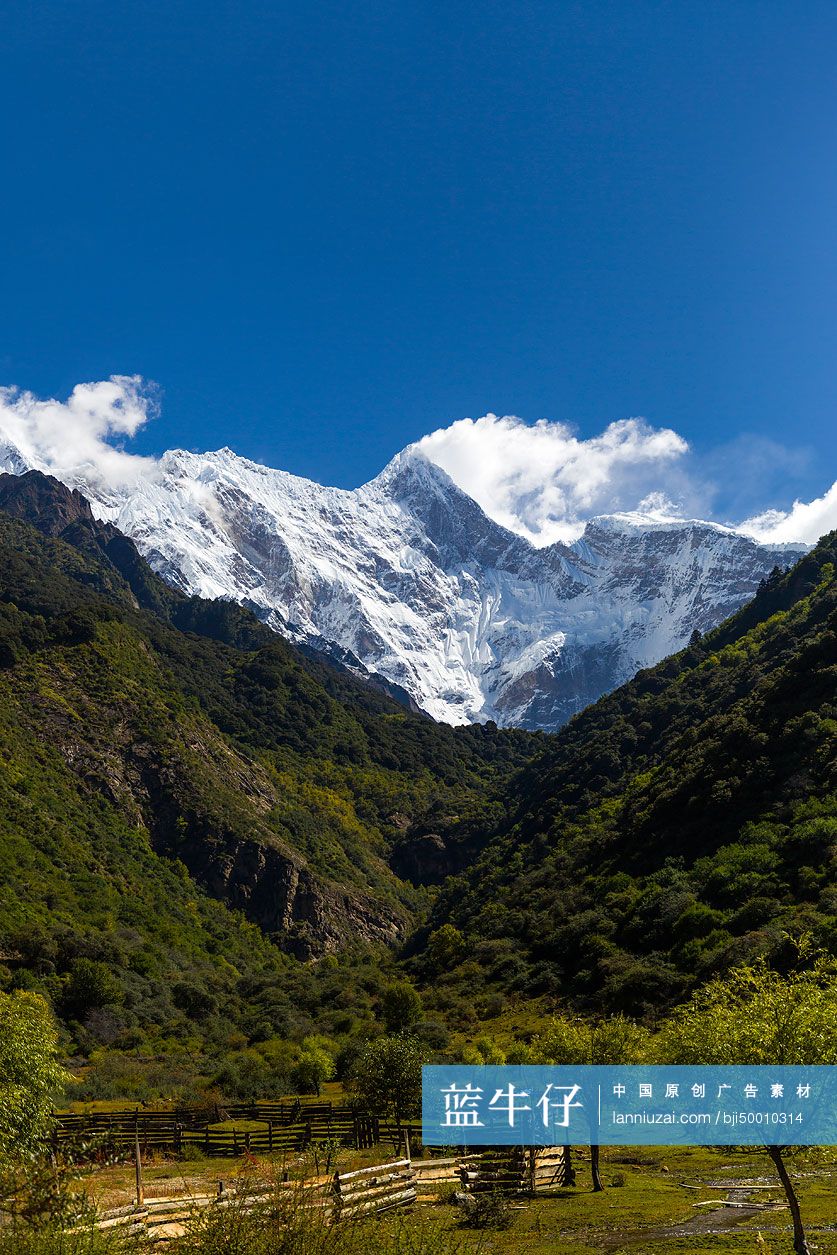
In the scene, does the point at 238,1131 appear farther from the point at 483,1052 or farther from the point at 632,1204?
the point at 632,1204

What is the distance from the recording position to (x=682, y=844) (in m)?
87.4

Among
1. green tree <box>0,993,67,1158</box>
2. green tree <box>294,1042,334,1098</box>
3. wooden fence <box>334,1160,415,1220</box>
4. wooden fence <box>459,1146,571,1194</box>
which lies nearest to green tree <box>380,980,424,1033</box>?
green tree <box>294,1042,334,1098</box>

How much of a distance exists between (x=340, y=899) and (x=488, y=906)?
38.7 meters

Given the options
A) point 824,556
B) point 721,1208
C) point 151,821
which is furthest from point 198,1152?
point 824,556

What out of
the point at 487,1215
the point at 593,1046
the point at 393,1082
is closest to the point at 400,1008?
the point at 393,1082

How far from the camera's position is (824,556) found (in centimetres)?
14162

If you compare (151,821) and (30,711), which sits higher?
(30,711)

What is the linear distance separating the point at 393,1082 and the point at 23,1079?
68.0 ft

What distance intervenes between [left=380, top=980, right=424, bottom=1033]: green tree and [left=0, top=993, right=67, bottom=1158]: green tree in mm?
53365

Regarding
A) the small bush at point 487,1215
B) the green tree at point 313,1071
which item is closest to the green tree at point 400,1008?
the green tree at point 313,1071

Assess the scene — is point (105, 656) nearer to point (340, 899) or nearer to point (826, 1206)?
point (340, 899)

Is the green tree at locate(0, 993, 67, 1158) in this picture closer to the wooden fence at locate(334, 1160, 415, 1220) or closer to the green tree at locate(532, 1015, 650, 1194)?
the wooden fence at locate(334, 1160, 415, 1220)

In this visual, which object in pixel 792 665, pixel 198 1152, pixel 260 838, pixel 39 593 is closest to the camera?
pixel 198 1152

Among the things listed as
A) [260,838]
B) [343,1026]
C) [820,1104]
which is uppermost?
[260,838]
